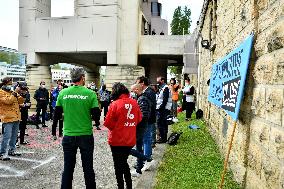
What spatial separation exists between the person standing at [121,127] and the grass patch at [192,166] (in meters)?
0.76

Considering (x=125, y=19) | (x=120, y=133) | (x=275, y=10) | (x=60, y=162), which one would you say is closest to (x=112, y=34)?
(x=125, y=19)

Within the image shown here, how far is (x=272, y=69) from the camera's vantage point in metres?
3.61

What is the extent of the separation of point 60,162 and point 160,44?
14.8 m

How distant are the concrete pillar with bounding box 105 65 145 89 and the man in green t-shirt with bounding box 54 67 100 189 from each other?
14.9 meters

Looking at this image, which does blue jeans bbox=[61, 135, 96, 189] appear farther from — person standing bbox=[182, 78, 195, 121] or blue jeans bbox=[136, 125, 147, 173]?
person standing bbox=[182, 78, 195, 121]

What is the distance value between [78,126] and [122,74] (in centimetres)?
1511

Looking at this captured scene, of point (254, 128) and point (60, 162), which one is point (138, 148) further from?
point (254, 128)

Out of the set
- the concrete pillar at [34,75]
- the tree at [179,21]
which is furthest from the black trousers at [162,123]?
the tree at [179,21]

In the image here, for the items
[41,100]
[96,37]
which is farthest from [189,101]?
[96,37]

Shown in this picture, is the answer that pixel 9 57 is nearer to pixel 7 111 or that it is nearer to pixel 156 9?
pixel 156 9

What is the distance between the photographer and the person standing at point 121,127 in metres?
5.20

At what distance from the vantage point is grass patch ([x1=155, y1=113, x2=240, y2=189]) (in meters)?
5.59

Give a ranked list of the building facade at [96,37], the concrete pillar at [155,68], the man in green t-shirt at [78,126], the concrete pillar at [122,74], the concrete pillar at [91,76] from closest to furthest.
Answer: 1. the man in green t-shirt at [78,126]
2. the building facade at [96,37]
3. the concrete pillar at [122,74]
4. the concrete pillar at [155,68]
5. the concrete pillar at [91,76]

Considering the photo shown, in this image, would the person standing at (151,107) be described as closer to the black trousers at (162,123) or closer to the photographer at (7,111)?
the black trousers at (162,123)
